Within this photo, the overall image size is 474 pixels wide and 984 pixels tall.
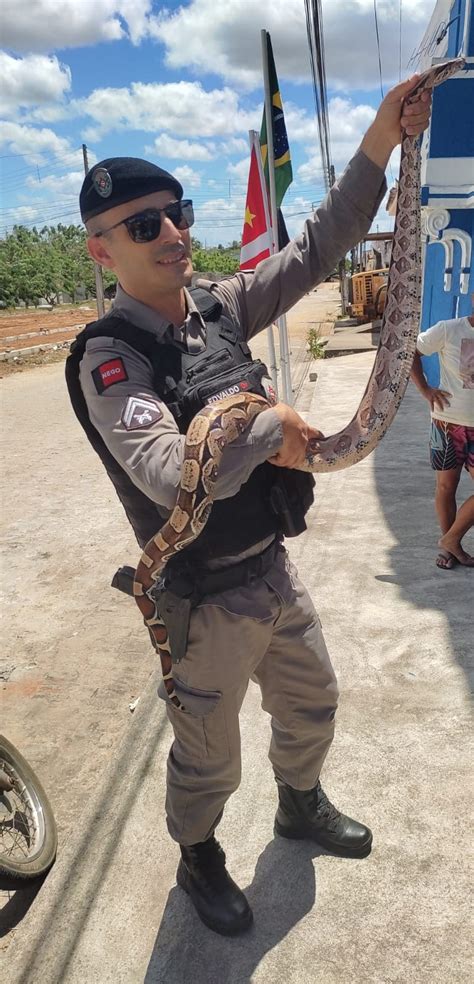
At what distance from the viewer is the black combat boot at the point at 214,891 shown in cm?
263

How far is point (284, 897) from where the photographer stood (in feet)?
9.09

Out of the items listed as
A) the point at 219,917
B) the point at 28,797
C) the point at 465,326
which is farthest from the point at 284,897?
the point at 465,326

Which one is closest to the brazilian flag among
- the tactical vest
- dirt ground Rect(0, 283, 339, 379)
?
the tactical vest

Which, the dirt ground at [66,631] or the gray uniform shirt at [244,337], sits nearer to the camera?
the gray uniform shirt at [244,337]

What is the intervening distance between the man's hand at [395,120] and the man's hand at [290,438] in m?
1.07

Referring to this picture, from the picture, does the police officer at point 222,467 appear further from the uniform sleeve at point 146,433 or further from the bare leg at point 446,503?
the bare leg at point 446,503

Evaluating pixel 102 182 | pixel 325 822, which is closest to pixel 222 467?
pixel 102 182

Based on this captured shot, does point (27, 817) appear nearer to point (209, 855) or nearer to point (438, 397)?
point (209, 855)

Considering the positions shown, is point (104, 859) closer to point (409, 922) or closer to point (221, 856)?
point (221, 856)

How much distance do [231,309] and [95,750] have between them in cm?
273

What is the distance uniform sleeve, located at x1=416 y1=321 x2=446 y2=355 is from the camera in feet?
16.3

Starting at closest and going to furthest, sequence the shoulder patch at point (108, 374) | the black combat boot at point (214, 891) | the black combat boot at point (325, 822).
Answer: the shoulder patch at point (108, 374) → the black combat boot at point (214, 891) → the black combat boot at point (325, 822)

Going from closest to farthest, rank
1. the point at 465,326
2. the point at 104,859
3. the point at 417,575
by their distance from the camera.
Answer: the point at 104,859 → the point at 465,326 → the point at 417,575

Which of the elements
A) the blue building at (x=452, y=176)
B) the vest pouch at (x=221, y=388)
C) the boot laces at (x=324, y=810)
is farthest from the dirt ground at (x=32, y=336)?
the vest pouch at (x=221, y=388)
